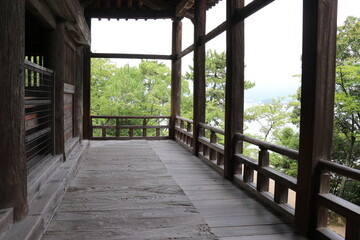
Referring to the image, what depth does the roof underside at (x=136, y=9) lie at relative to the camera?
8.40 m

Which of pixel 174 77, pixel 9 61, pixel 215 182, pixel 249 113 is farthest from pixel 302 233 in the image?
pixel 249 113

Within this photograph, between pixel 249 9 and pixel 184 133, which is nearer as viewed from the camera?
pixel 249 9

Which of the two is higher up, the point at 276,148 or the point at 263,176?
the point at 276,148

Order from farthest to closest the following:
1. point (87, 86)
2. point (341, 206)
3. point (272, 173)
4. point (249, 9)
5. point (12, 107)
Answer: point (87, 86) → point (249, 9) → point (272, 173) → point (341, 206) → point (12, 107)

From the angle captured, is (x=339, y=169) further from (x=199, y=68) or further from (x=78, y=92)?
(x=78, y=92)

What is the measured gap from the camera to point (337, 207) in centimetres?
246

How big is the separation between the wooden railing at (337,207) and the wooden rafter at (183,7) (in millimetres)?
5810

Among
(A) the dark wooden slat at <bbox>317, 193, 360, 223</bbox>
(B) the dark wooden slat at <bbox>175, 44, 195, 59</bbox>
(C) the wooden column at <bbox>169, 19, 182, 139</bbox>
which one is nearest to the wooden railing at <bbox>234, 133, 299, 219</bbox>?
(A) the dark wooden slat at <bbox>317, 193, 360, 223</bbox>

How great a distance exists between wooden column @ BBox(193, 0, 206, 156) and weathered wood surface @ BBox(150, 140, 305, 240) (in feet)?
4.79

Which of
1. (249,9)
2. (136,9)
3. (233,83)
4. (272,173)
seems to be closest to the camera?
(272,173)

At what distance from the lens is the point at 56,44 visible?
14.7ft

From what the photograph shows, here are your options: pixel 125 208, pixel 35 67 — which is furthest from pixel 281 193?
pixel 35 67

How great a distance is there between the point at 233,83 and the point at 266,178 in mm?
1594

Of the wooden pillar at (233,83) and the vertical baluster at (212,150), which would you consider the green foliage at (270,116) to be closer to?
the vertical baluster at (212,150)
